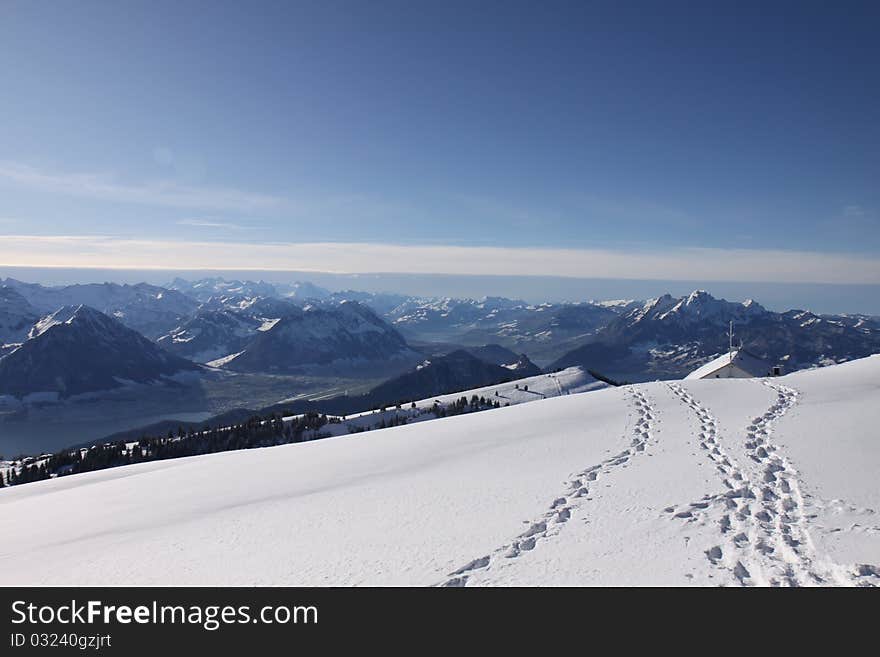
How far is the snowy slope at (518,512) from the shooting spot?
838cm

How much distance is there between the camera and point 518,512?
10875 millimetres

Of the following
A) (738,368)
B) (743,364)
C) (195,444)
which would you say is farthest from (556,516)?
(195,444)

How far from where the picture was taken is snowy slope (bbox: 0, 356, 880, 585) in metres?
8.38

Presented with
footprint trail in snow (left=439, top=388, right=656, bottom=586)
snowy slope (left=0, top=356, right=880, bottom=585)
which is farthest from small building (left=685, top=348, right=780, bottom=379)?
footprint trail in snow (left=439, top=388, right=656, bottom=586)

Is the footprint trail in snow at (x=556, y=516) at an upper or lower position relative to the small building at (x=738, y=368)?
upper

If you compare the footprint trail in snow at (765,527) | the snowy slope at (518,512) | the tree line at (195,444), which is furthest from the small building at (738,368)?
the footprint trail in snow at (765,527)

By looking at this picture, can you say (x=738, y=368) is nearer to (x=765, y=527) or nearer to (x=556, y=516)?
(x=765, y=527)

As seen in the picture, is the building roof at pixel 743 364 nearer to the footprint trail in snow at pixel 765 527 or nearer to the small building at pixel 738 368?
the small building at pixel 738 368

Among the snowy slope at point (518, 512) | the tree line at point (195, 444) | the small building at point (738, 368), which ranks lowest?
the tree line at point (195, 444)
